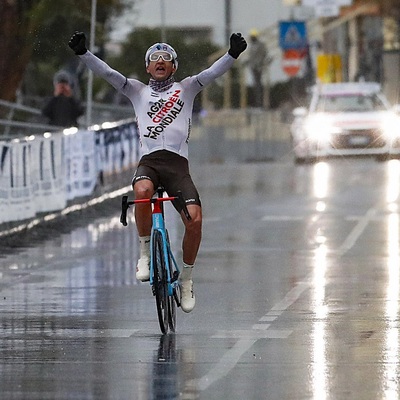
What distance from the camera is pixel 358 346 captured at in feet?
36.9

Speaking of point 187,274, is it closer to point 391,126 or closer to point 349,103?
point 391,126

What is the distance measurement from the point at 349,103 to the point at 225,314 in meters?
24.9

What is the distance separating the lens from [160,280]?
12.0 m

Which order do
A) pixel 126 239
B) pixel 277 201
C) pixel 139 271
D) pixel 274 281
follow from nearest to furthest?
1. pixel 139 271
2. pixel 274 281
3. pixel 126 239
4. pixel 277 201

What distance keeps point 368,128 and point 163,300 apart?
2478 cm

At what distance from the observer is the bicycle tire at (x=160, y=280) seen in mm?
11906

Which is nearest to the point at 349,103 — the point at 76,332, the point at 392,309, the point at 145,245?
the point at 392,309

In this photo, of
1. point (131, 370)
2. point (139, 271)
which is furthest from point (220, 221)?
point (131, 370)

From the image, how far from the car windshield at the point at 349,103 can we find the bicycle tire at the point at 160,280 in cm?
2507

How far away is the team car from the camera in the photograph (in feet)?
119

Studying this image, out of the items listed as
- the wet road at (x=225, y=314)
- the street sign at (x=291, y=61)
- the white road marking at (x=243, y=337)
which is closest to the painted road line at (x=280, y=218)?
the wet road at (x=225, y=314)

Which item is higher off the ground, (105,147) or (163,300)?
(105,147)

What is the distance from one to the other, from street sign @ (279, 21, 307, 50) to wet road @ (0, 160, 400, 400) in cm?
2295

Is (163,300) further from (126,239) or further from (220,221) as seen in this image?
(220,221)
